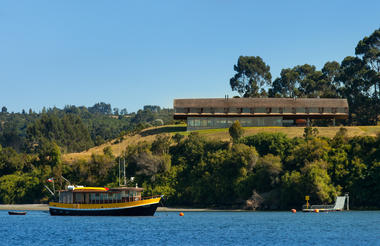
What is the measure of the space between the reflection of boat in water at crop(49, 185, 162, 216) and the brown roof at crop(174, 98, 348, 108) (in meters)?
55.4

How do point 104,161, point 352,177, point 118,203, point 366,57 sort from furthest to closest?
point 366,57 < point 104,161 < point 352,177 < point 118,203

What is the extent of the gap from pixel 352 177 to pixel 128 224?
4155cm

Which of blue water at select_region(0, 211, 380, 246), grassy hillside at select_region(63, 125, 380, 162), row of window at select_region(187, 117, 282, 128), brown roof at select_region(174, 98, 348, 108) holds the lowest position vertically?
blue water at select_region(0, 211, 380, 246)

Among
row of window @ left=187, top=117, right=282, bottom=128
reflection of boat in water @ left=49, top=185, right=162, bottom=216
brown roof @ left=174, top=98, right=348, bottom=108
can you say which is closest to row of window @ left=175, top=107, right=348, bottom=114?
brown roof @ left=174, top=98, right=348, bottom=108

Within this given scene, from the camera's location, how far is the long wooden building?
137 m

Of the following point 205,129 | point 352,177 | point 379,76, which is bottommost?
point 352,177

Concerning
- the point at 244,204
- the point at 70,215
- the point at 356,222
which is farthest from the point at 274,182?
the point at 70,215

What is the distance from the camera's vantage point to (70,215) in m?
88.8

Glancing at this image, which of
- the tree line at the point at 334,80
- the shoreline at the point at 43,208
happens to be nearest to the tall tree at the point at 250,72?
the tree line at the point at 334,80

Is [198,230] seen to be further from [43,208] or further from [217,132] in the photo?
[217,132]

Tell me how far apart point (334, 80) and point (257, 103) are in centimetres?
3078

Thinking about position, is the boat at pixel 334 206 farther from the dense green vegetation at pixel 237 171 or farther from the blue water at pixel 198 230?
the blue water at pixel 198 230

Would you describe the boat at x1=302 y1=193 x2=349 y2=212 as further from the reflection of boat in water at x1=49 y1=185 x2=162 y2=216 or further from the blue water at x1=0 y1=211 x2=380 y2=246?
the reflection of boat in water at x1=49 y1=185 x2=162 y2=216

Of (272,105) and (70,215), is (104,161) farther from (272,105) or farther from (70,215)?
(272,105)
